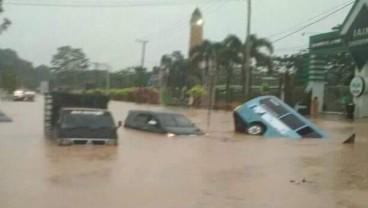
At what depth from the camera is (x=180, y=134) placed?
24.7m

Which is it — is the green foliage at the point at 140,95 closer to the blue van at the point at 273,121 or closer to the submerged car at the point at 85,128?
the blue van at the point at 273,121

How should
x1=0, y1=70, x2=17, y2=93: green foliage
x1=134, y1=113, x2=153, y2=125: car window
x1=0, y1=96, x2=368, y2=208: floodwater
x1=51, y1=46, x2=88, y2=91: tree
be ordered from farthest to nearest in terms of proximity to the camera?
x1=51, y1=46, x2=88, y2=91: tree
x1=0, y1=70, x2=17, y2=93: green foliage
x1=134, y1=113, x2=153, y2=125: car window
x1=0, y1=96, x2=368, y2=208: floodwater

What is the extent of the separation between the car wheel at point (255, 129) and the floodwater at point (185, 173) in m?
2.27

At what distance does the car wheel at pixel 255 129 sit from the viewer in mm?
25984

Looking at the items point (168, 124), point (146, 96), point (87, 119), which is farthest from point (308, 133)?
point (146, 96)

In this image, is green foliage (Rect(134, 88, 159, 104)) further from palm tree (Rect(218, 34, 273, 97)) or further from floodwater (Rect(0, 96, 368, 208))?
floodwater (Rect(0, 96, 368, 208))

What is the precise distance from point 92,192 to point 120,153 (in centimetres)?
754

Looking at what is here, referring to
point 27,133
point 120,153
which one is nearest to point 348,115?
point 27,133

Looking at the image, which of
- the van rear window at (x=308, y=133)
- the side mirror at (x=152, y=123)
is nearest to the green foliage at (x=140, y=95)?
the side mirror at (x=152, y=123)

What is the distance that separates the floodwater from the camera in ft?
33.8

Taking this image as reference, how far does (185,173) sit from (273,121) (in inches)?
486

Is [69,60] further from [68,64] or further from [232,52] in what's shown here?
[232,52]

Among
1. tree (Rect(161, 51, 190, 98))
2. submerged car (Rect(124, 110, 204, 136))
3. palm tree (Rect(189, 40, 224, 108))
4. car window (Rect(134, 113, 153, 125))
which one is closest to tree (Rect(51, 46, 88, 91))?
tree (Rect(161, 51, 190, 98))

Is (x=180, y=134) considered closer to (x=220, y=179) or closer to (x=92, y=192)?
(x=220, y=179)
